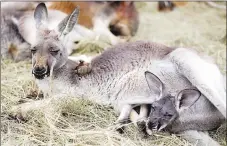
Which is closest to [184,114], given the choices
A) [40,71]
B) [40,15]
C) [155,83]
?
[155,83]

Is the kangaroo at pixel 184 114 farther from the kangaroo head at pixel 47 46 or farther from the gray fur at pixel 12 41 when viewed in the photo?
the gray fur at pixel 12 41

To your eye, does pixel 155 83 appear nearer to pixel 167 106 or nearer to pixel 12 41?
pixel 167 106

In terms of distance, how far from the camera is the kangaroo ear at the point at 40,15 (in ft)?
14.0

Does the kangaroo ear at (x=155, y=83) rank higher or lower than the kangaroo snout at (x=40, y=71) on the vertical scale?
lower

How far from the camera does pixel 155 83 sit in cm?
403

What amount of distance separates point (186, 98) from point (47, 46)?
1.14 m

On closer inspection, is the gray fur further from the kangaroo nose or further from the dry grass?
the kangaroo nose

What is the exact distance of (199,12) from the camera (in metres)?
8.52

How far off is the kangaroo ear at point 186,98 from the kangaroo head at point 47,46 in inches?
39.2

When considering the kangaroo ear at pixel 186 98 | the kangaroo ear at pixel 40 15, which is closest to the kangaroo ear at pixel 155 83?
the kangaroo ear at pixel 186 98

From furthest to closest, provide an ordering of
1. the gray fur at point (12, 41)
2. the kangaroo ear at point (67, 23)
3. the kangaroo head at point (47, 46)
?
the gray fur at point (12, 41)
the kangaroo ear at point (67, 23)
the kangaroo head at point (47, 46)

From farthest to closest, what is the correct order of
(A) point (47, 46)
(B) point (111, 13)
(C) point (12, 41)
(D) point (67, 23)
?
(B) point (111, 13) → (C) point (12, 41) → (D) point (67, 23) → (A) point (47, 46)

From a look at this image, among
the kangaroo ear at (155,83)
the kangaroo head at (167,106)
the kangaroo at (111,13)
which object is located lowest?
the kangaroo at (111,13)

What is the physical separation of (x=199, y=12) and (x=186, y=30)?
4.03 feet
